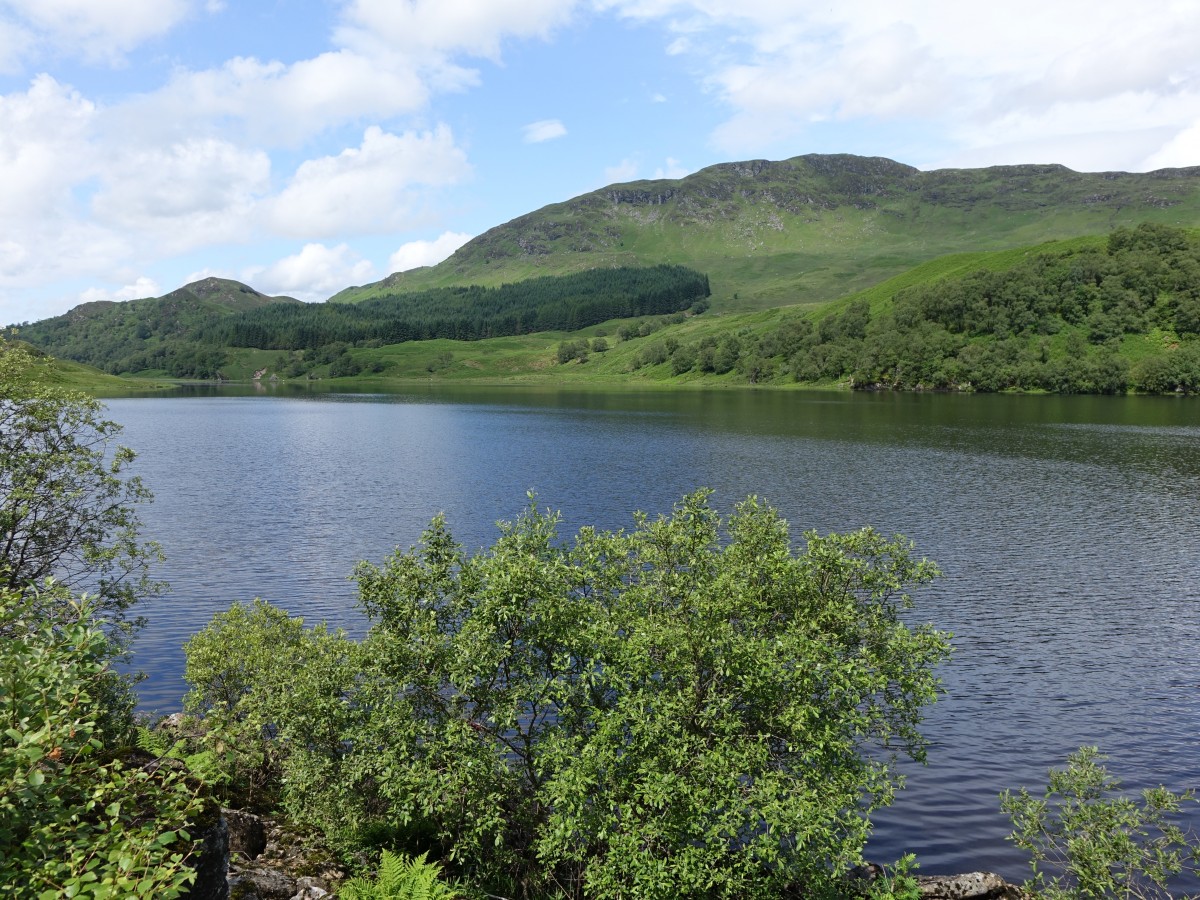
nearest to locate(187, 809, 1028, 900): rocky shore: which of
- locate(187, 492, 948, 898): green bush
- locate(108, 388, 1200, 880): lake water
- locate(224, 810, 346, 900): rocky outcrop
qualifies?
locate(224, 810, 346, 900): rocky outcrop

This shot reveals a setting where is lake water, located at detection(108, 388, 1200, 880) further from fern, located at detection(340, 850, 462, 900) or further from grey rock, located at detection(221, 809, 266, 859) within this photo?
grey rock, located at detection(221, 809, 266, 859)

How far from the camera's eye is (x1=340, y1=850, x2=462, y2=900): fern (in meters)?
19.6

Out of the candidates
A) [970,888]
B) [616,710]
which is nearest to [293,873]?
[616,710]

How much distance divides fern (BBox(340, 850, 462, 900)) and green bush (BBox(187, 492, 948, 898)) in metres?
1.39

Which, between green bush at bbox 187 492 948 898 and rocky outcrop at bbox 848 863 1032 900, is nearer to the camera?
green bush at bbox 187 492 948 898

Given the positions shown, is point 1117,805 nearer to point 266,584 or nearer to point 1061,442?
point 266,584

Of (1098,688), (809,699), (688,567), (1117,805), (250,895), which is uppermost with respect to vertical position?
(688,567)

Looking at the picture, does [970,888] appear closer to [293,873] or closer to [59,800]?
[293,873]

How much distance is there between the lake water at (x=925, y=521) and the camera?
38156 millimetres

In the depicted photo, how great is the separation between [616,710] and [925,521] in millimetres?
67148

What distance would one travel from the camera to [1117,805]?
76.7 ft

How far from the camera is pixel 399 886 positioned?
20.8m

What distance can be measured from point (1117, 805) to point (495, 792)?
2030cm

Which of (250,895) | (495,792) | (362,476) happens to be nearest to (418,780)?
(495,792)
